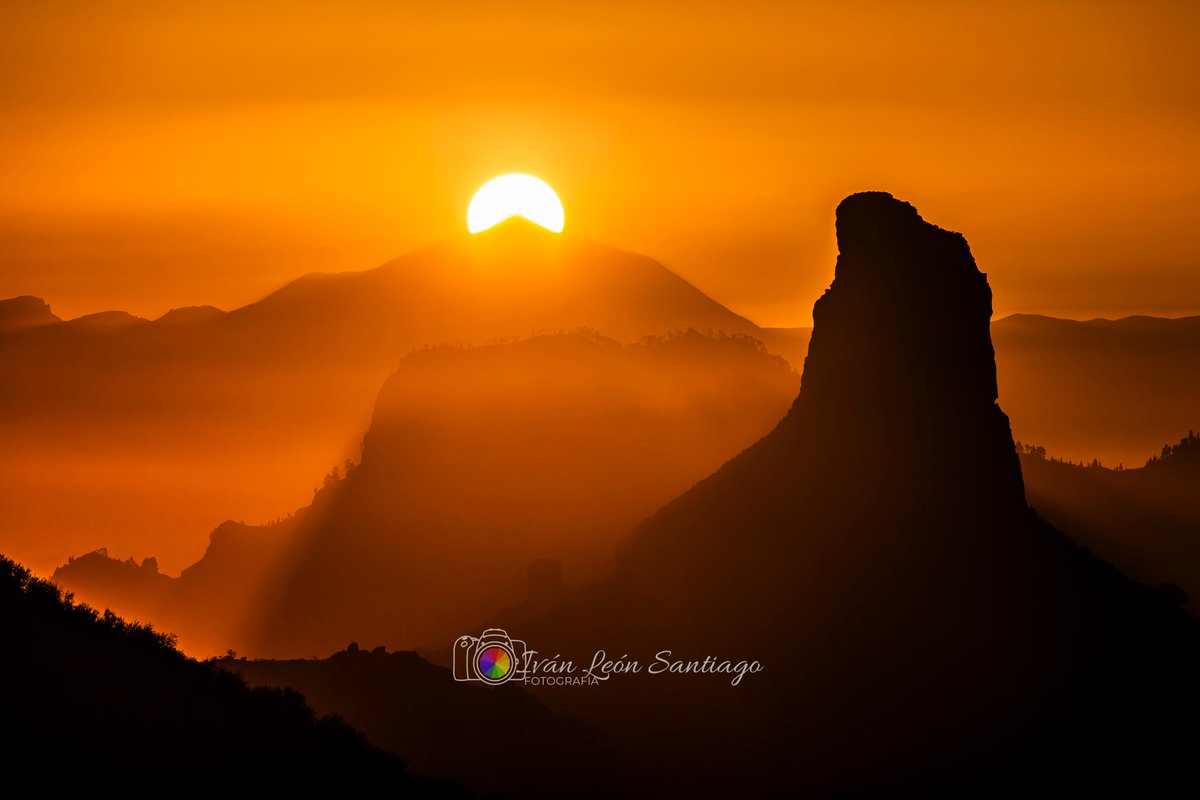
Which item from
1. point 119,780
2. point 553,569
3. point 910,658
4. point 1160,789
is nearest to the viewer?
point 119,780

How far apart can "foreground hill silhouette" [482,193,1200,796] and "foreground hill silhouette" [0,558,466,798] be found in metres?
76.5

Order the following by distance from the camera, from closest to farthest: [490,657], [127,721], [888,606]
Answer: [127,721] → [888,606] → [490,657]

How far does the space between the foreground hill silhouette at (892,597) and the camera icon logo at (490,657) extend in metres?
2.19

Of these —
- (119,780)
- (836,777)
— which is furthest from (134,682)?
(836,777)

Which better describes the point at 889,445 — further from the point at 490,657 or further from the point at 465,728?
the point at 465,728

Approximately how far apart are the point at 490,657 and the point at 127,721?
94927 mm

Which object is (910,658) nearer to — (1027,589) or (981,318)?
(1027,589)

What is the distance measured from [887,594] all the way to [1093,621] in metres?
15.9

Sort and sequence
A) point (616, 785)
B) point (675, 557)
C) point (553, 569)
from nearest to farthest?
point (616, 785)
point (675, 557)
point (553, 569)

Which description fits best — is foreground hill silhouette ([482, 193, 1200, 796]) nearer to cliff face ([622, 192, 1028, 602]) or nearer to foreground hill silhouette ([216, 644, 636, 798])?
cliff face ([622, 192, 1028, 602])

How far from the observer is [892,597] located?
152m

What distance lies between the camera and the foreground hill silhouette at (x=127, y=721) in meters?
55.7

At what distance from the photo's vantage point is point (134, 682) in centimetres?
6150

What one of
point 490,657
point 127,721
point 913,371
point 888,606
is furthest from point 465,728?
point 127,721
